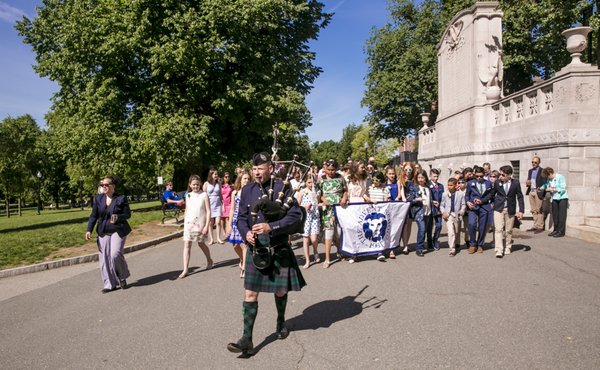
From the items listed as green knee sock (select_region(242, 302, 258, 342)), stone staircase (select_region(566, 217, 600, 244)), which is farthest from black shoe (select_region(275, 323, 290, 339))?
stone staircase (select_region(566, 217, 600, 244))

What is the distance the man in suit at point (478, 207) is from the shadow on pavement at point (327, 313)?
4.35m

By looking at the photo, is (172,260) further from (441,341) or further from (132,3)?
(132,3)

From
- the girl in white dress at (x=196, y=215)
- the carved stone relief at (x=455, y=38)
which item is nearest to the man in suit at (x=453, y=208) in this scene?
the girl in white dress at (x=196, y=215)

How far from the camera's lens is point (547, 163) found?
1251 centimetres

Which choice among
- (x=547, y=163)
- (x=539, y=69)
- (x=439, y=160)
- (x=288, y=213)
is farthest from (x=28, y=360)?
(x=539, y=69)

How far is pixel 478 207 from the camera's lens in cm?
931

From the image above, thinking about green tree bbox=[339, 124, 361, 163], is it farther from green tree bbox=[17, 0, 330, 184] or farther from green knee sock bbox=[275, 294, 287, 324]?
green knee sock bbox=[275, 294, 287, 324]

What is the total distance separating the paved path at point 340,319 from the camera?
4.09m

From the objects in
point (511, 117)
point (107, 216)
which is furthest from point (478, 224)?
point (511, 117)

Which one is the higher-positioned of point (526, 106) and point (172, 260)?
point (526, 106)

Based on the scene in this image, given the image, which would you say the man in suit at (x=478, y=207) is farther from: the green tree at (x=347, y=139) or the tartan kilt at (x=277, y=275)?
the green tree at (x=347, y=139)

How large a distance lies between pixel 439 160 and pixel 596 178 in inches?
417

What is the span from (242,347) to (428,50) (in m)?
34.8

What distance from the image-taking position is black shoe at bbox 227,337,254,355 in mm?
4180
